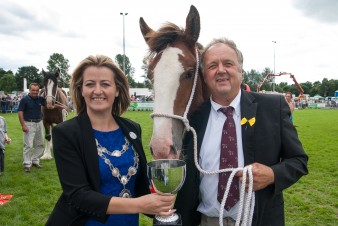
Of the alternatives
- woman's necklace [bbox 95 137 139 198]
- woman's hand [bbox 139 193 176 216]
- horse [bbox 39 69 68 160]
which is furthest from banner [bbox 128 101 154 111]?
woman's hand [bbox 139 193 176 216]

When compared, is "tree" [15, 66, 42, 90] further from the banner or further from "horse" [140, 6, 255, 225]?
"horse" [140, 6, 255, 225]

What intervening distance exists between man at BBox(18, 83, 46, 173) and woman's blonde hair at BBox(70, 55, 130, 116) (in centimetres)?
653

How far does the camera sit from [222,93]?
7.32ft

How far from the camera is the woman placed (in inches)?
78.6

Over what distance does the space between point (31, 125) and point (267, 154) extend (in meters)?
7.87

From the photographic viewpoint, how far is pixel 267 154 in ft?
7.13

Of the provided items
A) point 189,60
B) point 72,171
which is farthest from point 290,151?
point 72,171

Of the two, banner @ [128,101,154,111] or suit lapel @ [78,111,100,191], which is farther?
banner @ [128,101,154,111]

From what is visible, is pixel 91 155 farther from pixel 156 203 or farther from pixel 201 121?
pixel 201 121

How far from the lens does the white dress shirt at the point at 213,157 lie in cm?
222

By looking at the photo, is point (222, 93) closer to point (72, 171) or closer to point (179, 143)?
point (179, 143)

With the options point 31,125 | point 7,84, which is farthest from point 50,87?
point 7,84

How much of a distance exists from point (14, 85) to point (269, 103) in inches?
3616

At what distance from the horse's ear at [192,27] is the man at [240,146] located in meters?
0.44
